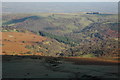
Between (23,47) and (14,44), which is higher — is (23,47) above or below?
below

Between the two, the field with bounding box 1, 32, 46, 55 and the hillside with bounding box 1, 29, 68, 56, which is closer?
the field with bounding box 1, 32, 46, 55

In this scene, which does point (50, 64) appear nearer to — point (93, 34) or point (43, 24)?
point (93, 34)

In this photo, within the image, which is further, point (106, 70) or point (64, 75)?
point (106, 70)

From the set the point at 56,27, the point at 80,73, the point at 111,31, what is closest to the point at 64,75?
the point at 80,73

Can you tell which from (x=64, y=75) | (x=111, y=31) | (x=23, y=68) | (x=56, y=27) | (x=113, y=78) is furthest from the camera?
(x=56, y=27)

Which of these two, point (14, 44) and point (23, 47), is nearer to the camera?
point (23, 47)

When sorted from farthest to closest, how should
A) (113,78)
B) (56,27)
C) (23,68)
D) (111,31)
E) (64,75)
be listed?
(56,27) < (111,31) < (23,68) < (64,75) < (113,78)

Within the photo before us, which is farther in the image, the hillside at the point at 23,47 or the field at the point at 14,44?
the hillside at the point at 23,47

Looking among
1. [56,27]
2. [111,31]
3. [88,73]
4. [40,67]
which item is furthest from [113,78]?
[56,27]

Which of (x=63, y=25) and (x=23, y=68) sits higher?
(x=63, y=25)

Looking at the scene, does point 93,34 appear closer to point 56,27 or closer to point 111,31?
point 111,31
